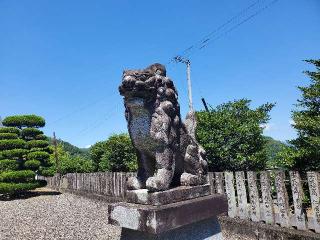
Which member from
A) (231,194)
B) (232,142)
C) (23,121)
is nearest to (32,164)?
(23,121)

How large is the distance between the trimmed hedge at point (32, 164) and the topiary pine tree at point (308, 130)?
17011mm

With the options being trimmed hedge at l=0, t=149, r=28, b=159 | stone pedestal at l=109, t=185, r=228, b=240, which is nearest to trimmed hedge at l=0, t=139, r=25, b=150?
trimmed hedge at l=0, t=149, r=28, b=159

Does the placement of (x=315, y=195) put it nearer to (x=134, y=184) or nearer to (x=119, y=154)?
(x=134, y=184)

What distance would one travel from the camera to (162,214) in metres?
2.79

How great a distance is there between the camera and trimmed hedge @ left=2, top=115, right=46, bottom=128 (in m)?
21.5

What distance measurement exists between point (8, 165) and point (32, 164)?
1.50m

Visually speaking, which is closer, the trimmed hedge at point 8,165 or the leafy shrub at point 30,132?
the trimmed hedge at point 8,165

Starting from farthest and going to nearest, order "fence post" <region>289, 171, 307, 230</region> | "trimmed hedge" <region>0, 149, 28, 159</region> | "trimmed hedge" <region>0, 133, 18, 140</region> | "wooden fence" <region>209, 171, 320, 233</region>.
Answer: "trimmed hedge" <region>0, 133, 18, 140</region> < "trimmed hedge" <region>0, 149, 28, 159</region> < "fence post" <region>289, 171, 307, 230</region> < "wooden fence" <region>209, 171, 320, 233</region>

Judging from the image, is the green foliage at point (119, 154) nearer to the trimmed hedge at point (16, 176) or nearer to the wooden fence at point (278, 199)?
the trimmed hedge at point (16, 176)

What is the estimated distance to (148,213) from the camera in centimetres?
279

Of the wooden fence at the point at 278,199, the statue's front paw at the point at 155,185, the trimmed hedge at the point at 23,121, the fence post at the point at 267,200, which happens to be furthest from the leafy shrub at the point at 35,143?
the statue's front paw at the point at 155,185

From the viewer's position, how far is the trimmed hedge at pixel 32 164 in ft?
66.7

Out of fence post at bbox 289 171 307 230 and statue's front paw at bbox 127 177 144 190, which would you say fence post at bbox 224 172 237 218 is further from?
statue's front paw at bbox 127 177 144 190

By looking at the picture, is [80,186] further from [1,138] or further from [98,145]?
[1,138]
